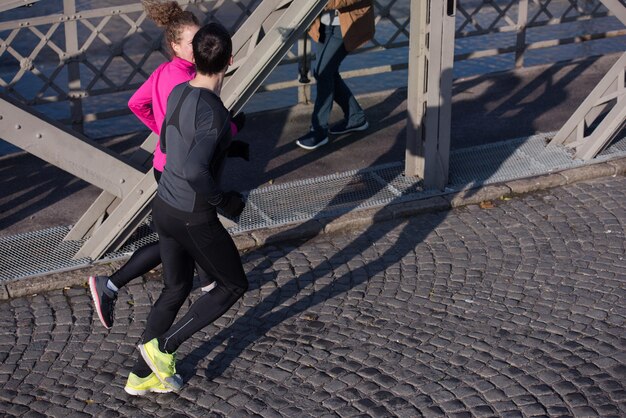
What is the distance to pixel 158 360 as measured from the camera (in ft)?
18.5

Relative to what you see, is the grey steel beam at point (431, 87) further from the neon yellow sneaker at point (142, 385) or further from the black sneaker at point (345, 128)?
the neon yellow sneaker at point (142, 385)

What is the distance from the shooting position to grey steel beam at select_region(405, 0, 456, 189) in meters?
7.74

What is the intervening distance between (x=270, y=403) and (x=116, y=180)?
229 cm

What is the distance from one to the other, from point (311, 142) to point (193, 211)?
13.3ft

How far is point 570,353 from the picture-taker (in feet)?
19.8

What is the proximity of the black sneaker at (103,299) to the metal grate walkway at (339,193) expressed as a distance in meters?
1.13

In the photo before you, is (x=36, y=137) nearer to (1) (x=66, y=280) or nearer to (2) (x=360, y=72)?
(1) (x=66, y=280)

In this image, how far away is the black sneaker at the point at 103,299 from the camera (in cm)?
605

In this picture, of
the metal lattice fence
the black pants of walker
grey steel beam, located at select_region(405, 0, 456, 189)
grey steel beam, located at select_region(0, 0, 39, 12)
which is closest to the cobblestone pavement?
the black pants of walker

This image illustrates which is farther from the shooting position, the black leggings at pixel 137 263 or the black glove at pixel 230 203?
the black leggings at pixel 137 263

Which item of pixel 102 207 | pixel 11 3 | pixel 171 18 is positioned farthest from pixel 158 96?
pixel 11 3

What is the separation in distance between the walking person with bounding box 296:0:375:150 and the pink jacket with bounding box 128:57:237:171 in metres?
2.87

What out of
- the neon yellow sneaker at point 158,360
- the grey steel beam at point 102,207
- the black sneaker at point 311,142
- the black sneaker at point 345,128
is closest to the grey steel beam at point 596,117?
the black sneaker at point 345,128

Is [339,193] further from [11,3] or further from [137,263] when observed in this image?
[11,3]
